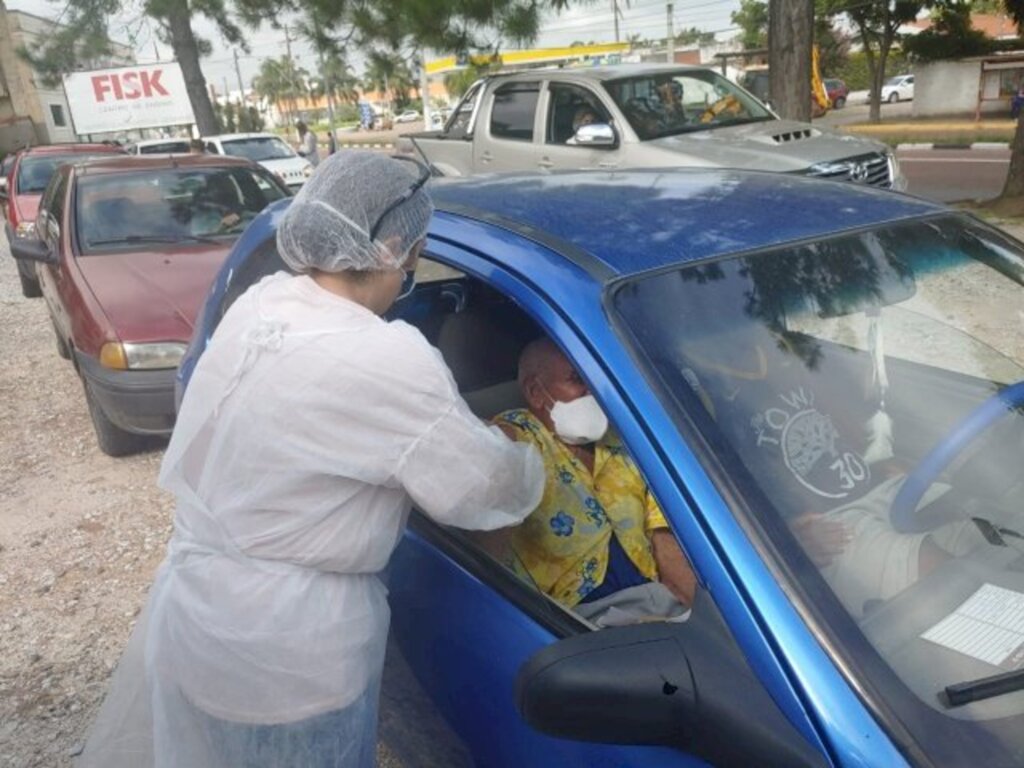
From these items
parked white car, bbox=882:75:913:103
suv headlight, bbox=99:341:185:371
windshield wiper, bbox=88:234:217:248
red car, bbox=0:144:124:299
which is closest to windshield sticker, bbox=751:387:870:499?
suv headlight, bbox=99:341:185:371

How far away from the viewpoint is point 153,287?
5.02 meters

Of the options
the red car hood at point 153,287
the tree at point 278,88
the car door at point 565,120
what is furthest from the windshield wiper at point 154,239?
the tree at point 278,88

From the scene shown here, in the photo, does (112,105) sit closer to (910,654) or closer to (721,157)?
(721,157)

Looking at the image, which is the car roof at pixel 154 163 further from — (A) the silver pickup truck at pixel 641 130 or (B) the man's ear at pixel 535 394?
(B) the man's ear at pixel 535 394

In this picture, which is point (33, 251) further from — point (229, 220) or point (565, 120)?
point (565, 120)

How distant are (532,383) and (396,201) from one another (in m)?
0.67

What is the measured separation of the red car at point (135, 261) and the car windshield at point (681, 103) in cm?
309

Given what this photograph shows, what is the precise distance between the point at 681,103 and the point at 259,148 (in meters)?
10.9

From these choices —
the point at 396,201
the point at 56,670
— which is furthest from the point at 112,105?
the point at 396,201

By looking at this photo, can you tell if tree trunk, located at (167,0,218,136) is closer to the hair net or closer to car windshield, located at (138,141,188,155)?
car windshield, located at (138,141,188,155)

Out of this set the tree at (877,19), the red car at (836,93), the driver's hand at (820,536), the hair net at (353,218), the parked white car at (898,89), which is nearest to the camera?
the driver's hand at (820,536)

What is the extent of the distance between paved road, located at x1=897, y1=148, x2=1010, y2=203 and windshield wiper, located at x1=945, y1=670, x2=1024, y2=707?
11.9m

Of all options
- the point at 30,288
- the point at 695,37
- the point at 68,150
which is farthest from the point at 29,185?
the point at 695,37

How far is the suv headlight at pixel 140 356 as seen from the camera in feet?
14.9
